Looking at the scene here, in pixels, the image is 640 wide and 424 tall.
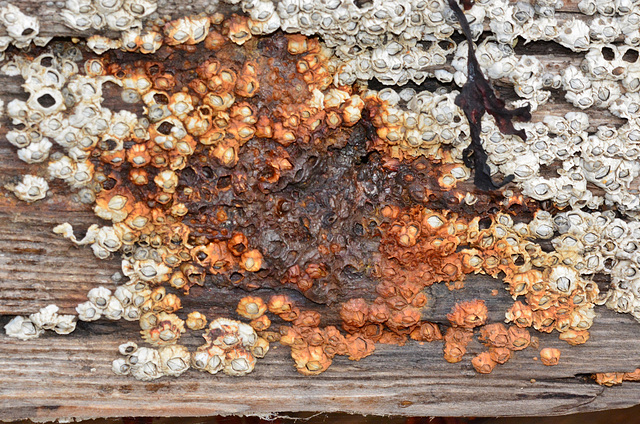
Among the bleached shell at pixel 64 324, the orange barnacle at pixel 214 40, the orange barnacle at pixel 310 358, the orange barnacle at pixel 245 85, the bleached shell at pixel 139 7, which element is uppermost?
the bleached shell at pixel 139 7

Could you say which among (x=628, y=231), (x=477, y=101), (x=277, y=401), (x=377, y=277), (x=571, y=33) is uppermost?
(x=571, y=33)

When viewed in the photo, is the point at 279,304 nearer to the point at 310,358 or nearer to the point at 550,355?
the point at 310,358

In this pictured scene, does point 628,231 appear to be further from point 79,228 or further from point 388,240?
point 79,228

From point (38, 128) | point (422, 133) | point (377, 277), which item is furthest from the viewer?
point (377, 277)

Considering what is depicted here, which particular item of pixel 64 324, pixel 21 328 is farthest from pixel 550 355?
pixel 21 328

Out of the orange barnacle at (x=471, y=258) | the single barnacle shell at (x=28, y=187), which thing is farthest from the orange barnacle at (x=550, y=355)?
the single barnacle shell at (x=28, y=187)

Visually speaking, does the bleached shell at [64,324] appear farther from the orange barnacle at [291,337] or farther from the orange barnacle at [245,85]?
the orange barnacle at [245,85]

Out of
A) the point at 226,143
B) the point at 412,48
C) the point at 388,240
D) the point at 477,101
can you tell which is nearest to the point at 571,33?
the point at 477,101
